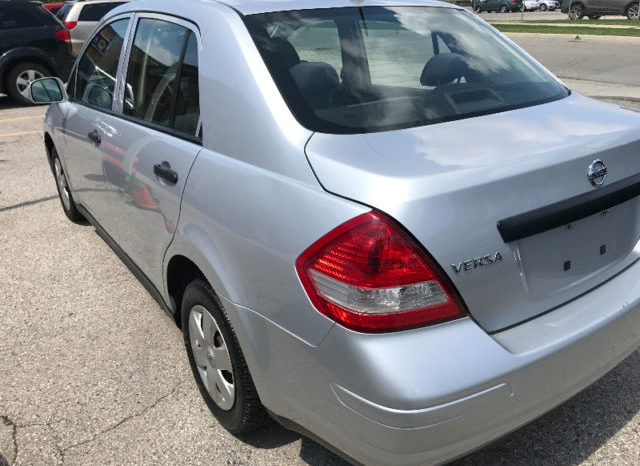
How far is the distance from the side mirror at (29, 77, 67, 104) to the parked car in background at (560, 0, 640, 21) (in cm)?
2768

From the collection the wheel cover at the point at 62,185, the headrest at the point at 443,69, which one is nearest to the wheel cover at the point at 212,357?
the headrest at the point at 443,69

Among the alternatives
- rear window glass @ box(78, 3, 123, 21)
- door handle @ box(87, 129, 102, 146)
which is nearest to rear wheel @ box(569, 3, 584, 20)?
rear window glass @ box(78, 3, 123, 21)

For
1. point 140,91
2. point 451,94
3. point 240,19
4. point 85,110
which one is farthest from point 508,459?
point 85,110

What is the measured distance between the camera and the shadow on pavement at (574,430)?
236cm

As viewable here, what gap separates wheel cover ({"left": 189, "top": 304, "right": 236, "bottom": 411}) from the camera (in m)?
2.41

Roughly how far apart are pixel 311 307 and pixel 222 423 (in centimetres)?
104

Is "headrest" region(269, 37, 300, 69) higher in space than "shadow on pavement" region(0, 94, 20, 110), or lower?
higher

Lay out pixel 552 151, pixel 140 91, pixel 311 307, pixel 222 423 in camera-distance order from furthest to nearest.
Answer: pixel 140 91
pixel 222 423
pixel 552 151
pixel 311 307

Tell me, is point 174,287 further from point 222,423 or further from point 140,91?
point 140,91

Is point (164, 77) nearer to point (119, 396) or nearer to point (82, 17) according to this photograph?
point (119, 396)

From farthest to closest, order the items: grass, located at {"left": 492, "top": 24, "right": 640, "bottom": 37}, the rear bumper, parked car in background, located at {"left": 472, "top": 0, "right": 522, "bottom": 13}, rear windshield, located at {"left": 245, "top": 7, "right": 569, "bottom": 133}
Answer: parked car in background, located at {"left": 472, "top": 0, "right": 522, "bottom": 13}, grass, located at {"left": 492, "top": 24, "right": 640, "bottom": 37}, rear windshield, located at {"left": 245, "top": 7, "right": 569, "bottom": 133}, the rear bumper

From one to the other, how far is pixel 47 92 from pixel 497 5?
41.6m

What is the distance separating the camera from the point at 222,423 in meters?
2.57

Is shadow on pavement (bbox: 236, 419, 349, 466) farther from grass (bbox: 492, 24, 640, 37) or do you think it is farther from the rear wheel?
the rear wheel
